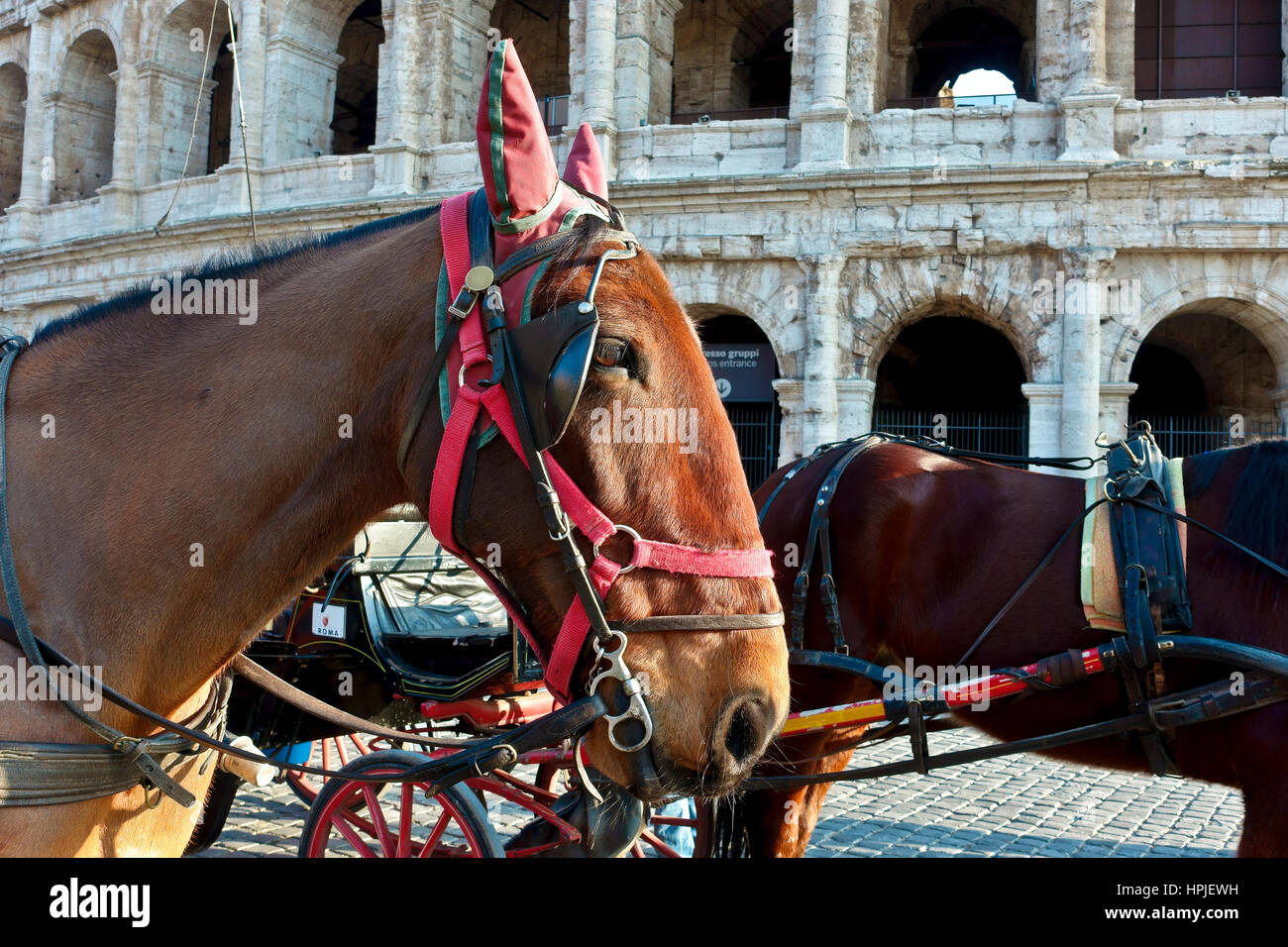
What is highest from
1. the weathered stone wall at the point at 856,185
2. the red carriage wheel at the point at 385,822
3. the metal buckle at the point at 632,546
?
the weathered stone wall at the point at 856,185

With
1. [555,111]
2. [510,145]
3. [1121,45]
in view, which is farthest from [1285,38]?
[510,145]

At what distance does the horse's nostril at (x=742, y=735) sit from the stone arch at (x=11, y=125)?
81.8ft

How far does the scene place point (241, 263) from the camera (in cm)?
161

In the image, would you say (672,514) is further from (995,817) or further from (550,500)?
(995,817)

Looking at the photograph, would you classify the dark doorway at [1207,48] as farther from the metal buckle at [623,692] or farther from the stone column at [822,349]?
the metal buckle at [623,692]

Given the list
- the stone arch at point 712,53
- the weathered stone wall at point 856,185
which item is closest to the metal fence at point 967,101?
the weathered stone wall at point 856,185

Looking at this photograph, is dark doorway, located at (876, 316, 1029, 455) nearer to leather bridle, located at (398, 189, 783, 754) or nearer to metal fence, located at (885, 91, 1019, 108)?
metal fence, located at (885, 91, 1019, 108)

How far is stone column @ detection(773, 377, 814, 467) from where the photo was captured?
13094 millimetres

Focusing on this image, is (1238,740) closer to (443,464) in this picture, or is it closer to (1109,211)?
(443,464)

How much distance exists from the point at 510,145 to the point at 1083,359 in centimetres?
1241

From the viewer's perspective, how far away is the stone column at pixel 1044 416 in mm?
12383
